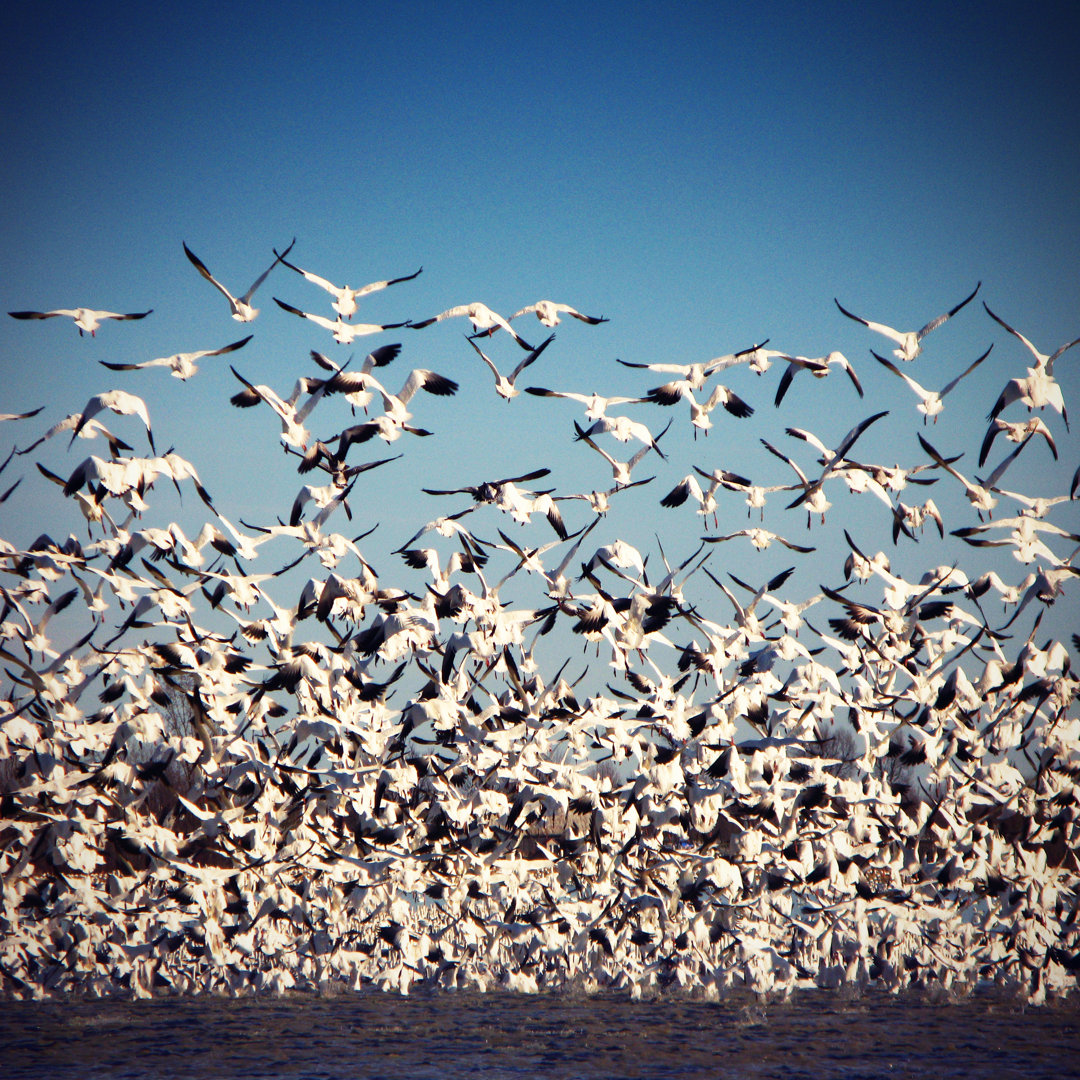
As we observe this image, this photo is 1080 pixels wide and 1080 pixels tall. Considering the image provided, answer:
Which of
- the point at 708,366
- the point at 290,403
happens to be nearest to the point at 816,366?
the point at 708,366

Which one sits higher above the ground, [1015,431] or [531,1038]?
[1015,431]

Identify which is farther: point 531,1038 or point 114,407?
point 531,1038

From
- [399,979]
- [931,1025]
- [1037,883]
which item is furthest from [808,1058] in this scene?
[399,979]

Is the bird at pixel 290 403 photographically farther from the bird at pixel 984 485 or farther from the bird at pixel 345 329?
the bird at pixel 984 485

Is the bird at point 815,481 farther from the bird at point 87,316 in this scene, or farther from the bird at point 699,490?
the bird at point 87,316

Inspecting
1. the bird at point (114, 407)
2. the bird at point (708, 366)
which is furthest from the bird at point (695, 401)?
the bird at point (114, 407)

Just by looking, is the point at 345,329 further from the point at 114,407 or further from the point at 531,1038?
the point at 531,1038

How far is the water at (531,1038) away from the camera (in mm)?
11547

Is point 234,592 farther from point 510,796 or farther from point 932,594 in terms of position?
point 932,594

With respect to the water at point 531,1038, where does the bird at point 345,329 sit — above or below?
above

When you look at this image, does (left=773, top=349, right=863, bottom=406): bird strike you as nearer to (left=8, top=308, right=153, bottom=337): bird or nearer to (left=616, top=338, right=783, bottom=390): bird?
Result: (left=616, top=338, right=783, bottom=390): bird

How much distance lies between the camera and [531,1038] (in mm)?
13070

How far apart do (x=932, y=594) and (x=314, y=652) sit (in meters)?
8.65

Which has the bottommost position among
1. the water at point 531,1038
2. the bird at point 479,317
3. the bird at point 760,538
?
the water at point 531,1038
